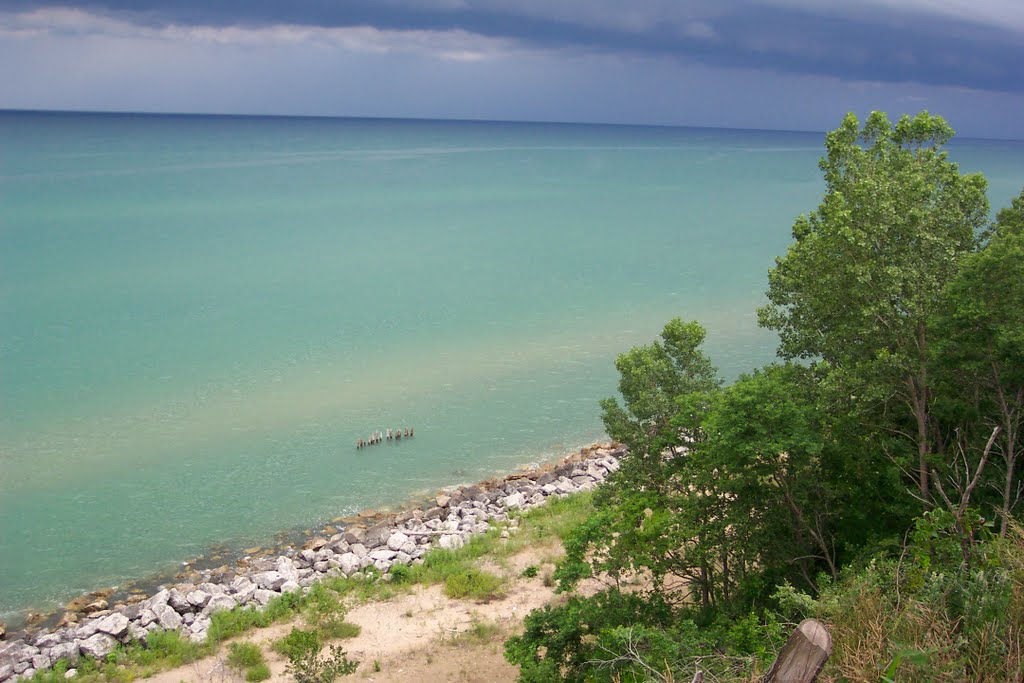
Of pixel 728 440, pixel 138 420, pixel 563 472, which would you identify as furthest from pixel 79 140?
pixel 728 440

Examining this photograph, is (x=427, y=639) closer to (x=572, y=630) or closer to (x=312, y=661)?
(x=312, y=661)

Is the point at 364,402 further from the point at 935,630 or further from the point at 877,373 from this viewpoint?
the point at 935,630

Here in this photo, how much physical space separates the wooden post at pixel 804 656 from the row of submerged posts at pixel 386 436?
22.6m

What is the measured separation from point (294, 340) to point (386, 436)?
1308cm

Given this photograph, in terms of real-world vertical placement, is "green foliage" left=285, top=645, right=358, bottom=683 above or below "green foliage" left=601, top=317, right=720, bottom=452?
below

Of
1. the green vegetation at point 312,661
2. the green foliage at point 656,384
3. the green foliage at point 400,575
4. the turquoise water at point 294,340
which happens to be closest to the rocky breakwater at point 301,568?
the green foliage at point 400,575

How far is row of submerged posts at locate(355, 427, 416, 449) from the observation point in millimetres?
27484

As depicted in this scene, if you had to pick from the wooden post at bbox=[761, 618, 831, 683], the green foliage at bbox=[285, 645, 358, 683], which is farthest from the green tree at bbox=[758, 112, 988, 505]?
the green foliage at bbox=[285, 645, 358, 683]

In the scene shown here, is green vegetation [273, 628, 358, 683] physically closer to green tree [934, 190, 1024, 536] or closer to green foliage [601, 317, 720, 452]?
green foliage [601, 317, 720, 452]

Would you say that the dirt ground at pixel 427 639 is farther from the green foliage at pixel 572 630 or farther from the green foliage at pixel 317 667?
the green foliage at pixel 572 630

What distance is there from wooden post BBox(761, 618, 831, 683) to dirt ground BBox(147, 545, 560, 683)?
31.5ft

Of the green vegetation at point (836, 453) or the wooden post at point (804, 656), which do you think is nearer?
the wooden post at point (804, 656)

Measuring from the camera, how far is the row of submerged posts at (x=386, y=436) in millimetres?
27484

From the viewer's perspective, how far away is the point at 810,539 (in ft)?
42.4
